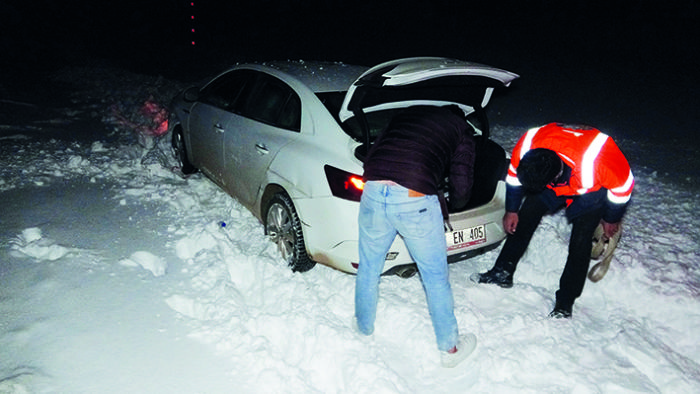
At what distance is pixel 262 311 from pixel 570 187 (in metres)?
2.36

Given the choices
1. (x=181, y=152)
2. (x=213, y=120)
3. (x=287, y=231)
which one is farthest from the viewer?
(x=181, y=152)

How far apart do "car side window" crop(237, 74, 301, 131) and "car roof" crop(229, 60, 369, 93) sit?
0.11m

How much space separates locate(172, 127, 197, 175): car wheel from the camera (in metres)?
5.66

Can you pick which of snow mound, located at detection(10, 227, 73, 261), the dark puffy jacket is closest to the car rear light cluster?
the dark puffy jacket

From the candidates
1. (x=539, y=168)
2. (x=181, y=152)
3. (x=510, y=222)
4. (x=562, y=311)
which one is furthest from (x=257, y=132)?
(x=562, y=311)

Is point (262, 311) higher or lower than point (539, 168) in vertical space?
lower

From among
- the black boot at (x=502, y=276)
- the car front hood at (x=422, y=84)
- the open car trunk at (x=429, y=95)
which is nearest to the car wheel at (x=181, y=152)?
the open car trunk at (x=429, y=95)

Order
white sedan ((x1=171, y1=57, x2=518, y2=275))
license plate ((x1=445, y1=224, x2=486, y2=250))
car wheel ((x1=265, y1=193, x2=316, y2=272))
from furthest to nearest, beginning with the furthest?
car wheel ((x1=265, y1=193, x2=316, y2=272)) < license plate ((x1=445, y1=224, x2=486, y2=250)) < white sedan ((x1=171, y1=57, x2=518, y2=275))

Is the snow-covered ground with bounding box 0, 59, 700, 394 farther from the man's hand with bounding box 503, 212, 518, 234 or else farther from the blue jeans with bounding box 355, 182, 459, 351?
the man's hand with bounding box 503, 212, 518, 234

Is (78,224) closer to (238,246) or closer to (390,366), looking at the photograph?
(238,246)

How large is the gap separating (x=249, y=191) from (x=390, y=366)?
209 cm

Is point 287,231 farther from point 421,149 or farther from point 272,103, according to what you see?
point 421,149

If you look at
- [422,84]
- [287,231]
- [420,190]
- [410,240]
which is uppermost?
[422,84]

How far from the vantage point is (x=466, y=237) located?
339 cm
